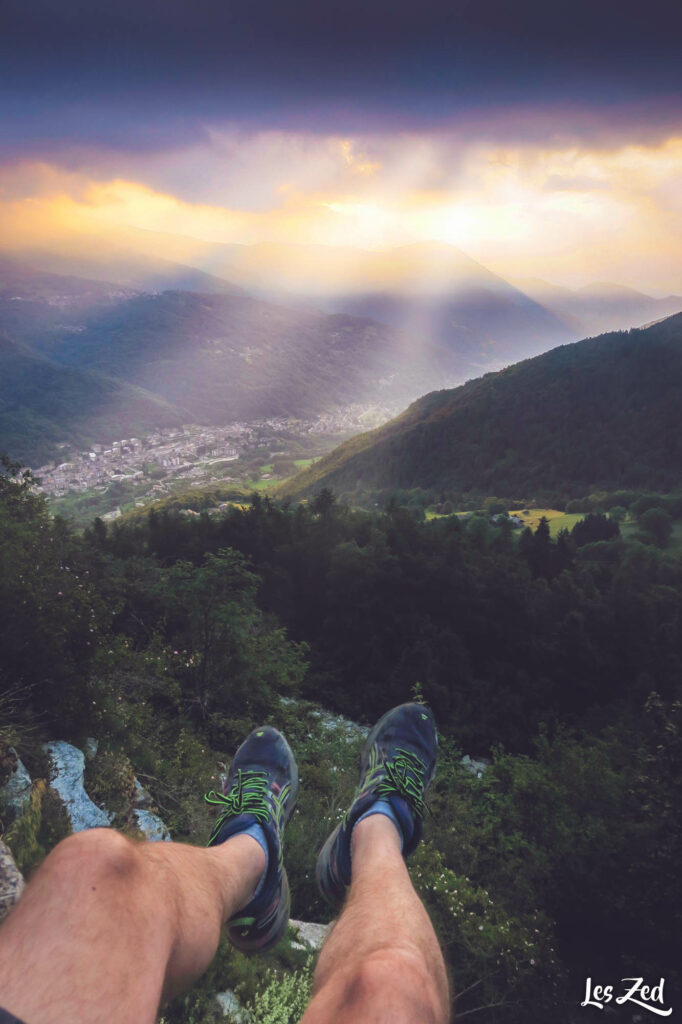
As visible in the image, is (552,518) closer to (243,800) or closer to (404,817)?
(404,817)

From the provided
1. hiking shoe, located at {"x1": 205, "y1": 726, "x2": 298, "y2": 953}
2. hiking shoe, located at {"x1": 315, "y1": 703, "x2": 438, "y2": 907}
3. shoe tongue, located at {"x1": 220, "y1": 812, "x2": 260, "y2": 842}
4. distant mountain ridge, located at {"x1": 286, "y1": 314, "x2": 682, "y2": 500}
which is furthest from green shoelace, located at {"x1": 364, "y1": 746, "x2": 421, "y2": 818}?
distant mountain ridge, located at {"x1": 286, "y1": 314, "x2": 682, "y2": 500}

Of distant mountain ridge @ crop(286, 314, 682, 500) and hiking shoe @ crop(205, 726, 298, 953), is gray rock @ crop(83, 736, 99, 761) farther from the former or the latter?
distant mountain ridge @ crop(286, 314, 682, 500)

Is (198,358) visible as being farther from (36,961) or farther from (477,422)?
(36,961)

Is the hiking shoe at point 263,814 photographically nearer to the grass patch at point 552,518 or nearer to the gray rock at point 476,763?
the gray rock at point 476,763

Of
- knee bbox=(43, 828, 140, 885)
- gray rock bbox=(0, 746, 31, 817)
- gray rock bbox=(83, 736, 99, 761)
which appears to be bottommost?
gray rock bbox=(83, 736, 99, 761)

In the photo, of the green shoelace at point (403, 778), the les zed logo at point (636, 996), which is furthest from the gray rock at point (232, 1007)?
the les zed logo at point (636, 996)

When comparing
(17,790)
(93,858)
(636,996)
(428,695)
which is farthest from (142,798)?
(428,695)
